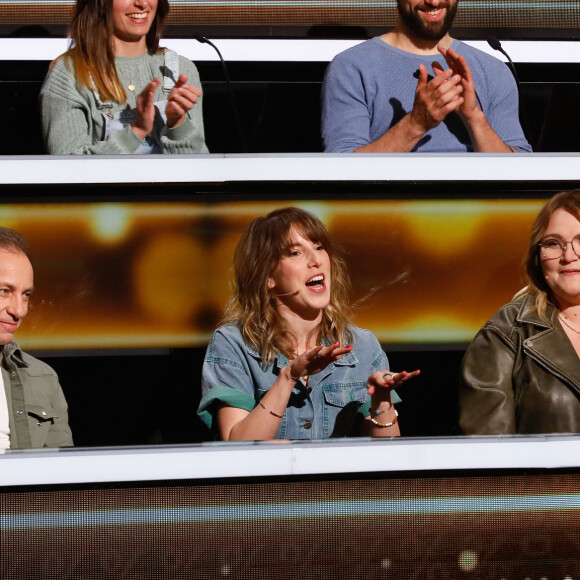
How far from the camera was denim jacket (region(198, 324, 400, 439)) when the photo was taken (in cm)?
177

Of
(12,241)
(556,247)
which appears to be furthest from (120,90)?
(556,247)

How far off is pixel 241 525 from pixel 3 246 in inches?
25.3

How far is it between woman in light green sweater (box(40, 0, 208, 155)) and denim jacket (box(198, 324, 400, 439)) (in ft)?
1.34

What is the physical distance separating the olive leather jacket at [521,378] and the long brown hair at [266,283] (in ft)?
0.83

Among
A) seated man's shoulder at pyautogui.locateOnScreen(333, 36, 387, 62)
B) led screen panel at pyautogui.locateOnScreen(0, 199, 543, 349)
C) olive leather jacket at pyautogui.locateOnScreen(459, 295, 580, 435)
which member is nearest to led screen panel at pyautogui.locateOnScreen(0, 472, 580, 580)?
olive leather jacket at pyautogui.locateOnScreen(459, 295, 580, 435)

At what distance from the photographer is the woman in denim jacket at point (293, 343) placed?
1.76 m

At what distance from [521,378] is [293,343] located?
16.3 inches

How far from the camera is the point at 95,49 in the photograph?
1995 mm

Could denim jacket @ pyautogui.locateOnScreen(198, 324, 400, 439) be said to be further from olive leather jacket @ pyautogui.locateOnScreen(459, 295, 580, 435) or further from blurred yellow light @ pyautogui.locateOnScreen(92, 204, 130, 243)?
blurred yellow light @ pyautogui.locateOnScreen(92, 204, 130, 243)

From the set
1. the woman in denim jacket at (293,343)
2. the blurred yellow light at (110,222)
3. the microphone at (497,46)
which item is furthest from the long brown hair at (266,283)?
the microphone at (497,46)

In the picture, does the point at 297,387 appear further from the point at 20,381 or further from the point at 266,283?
the point at 20,381

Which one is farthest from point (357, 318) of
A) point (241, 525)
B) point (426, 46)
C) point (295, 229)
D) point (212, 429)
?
point (426, 46)

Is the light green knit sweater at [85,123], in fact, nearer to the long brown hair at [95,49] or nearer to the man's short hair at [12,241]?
the long brown hair at [95,49]

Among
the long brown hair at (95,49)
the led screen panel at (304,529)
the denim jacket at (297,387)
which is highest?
the long brown hair at (95,49)
